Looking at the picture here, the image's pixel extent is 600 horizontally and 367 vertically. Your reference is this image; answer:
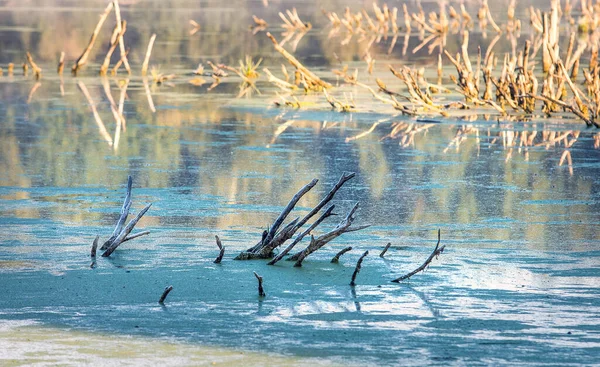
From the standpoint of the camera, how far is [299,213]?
938 cm

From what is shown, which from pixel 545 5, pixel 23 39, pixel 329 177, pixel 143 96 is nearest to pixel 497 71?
pixel 143 96

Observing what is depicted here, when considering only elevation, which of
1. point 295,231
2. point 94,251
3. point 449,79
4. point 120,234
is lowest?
point 94,251

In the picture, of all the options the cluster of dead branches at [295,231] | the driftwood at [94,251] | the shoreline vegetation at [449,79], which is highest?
the shoreline vegetation at [449,79]

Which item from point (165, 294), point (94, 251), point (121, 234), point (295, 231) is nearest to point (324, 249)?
point (295, 231)

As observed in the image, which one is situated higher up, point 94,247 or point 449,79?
point 449,79

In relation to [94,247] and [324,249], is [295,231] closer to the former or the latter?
[324,249]

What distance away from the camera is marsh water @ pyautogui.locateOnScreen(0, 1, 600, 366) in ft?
18.9

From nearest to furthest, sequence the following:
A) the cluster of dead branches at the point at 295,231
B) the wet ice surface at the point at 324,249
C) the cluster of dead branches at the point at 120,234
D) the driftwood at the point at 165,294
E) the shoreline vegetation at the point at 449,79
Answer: the wet ice surface at the point at 324,249, the driftwood at the point at 165,294, the cluster of dead branches at the point at 295,231, the cluster of dead branches at the point at 120,234, the shoreline vegetation at the point at 449,79

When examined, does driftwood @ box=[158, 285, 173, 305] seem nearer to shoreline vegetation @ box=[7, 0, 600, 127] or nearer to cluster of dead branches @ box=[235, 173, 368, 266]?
cluster of dead branches @ box=[235, 173, 368, 266]

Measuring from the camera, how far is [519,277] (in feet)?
23.5

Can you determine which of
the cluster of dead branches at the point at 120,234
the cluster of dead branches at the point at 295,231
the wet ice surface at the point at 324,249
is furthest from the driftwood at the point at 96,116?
the cluster of dead branches at the point at 295,231

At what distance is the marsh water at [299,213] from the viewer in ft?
18.9

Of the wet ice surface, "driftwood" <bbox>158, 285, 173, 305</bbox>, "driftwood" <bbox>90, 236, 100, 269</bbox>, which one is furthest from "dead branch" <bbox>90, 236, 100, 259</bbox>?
"driftwood" <bbox>158, 285, 173, 305</bbox>

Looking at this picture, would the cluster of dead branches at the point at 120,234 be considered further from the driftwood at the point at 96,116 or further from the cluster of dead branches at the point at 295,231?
the driftwood at the point at 96,116
